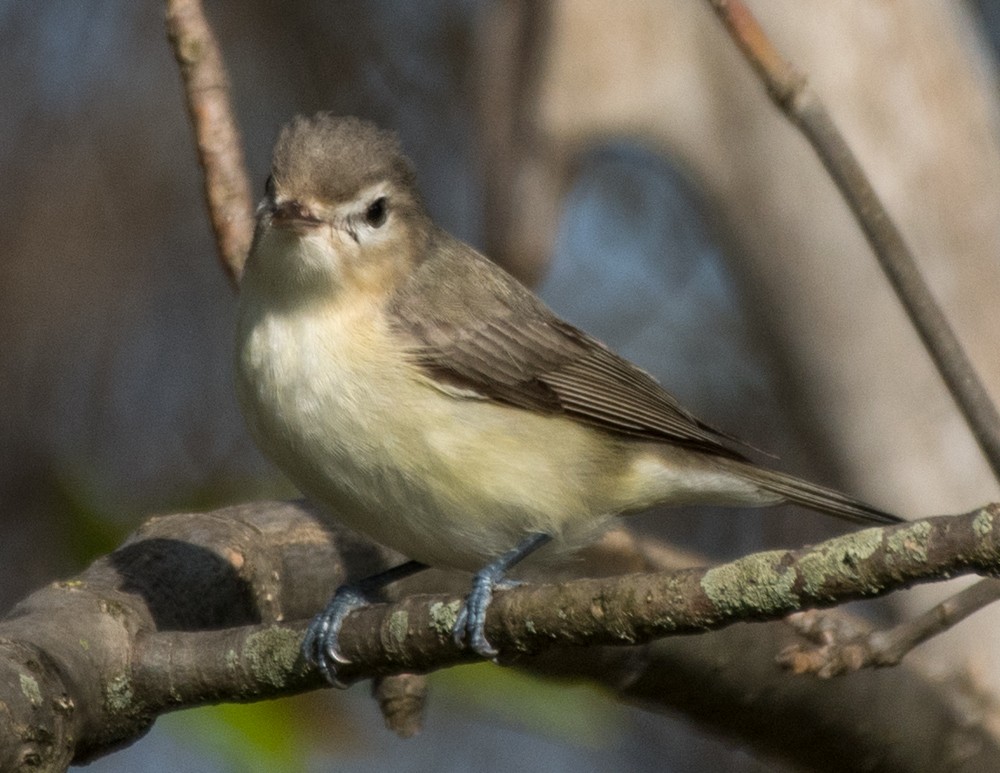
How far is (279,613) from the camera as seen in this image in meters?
3.66

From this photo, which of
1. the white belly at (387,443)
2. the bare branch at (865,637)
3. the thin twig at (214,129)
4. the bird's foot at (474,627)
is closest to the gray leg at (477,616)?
the bird's foot at (474,627)

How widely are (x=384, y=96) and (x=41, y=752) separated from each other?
191 inches

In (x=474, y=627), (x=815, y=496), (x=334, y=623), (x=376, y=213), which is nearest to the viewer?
(x=474, y=627)

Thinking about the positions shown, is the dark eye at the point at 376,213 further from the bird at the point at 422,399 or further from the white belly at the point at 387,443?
the white belly at the point at 387,443

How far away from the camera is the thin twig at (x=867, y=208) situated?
261cm

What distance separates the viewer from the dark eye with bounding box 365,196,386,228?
3.54m

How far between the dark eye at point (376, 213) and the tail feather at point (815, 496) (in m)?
1.11

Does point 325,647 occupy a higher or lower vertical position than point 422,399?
lower

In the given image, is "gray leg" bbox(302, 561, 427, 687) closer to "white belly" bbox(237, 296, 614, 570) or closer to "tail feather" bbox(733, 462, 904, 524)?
"white belly" bbox(237, 296, 614, 570)

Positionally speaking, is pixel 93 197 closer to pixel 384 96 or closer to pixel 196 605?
pixel 384 96

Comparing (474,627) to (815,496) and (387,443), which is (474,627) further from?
(815,496)

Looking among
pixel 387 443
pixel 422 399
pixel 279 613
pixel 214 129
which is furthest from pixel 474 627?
pixel 214 129

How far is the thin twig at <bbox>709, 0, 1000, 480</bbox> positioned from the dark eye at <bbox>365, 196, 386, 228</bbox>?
115cm

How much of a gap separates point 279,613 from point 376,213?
39.5 inches
